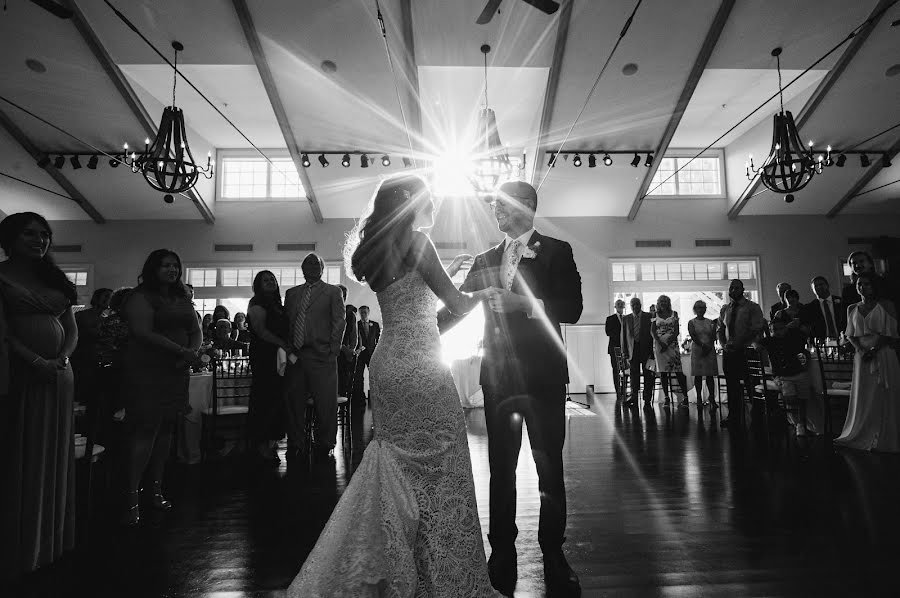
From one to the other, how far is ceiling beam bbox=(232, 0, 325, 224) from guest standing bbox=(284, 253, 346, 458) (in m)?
5.03

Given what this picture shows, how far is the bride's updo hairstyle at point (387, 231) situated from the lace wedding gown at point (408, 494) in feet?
0.21

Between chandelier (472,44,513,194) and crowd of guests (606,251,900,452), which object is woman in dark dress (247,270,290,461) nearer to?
chandelier (472,44,513,194)

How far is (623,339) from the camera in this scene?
841 cm

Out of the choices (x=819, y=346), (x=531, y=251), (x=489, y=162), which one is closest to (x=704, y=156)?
(x=489, y=162)

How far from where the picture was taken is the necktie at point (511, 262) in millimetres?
2123

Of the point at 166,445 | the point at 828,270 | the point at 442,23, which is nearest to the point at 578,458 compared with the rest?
the point at 166,445

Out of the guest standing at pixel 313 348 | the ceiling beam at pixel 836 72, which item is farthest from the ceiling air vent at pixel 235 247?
the ceiling beam at pixel 836 72

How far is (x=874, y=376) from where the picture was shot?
14.5ft

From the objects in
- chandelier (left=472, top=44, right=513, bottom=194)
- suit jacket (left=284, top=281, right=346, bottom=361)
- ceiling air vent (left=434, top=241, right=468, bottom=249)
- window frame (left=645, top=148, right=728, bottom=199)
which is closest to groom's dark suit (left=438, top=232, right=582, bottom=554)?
suit jacket (left=284, top=281, right=346, bottom=361)

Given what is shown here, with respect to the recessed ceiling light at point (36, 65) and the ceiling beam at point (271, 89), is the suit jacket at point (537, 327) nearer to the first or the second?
the ceiling beam at point (271, 89)

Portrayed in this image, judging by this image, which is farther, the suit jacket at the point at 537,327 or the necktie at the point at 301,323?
the necktie at the point at 301,323

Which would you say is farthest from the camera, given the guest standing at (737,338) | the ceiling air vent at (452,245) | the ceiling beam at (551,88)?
the ceiling air vent at (452,245)

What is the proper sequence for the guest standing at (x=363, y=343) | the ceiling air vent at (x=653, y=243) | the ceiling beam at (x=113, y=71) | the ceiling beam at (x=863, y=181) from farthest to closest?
1. the ceiling air vent at (x=653, y=243)
2. the ceiling beam at (x=863, y=181)
3. the guest standing at (x=363, y=343)
4. the ceiling beam at (x=113, y=71)

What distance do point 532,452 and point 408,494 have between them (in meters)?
0.61
